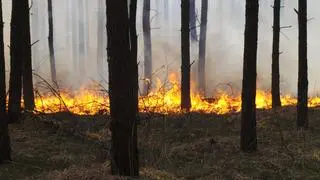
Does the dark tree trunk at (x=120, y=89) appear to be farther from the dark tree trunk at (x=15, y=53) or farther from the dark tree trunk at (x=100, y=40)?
the dark tree trunk at (x=100, y=40)

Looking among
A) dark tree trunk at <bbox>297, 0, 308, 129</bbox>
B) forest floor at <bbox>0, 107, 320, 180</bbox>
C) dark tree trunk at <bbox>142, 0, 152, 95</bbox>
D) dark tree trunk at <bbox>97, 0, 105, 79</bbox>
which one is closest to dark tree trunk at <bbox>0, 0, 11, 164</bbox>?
forest floor at <bbox>0, 107, 320, 180</bbox>

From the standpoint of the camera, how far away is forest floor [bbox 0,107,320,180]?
31.2 feet

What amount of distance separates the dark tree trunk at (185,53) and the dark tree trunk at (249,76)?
9813 mm

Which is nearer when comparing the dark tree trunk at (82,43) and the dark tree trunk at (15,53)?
the dark tree trunk at (15,53)

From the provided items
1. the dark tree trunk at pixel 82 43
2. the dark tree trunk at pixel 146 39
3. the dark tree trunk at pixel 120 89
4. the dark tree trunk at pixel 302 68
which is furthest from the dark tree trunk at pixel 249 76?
the dark tree trunk at pixel 82 43

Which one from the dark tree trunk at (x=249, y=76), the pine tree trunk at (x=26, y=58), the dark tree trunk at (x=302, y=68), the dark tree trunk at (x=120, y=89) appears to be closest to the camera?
the dark tree trunk at (x=120, y=89)

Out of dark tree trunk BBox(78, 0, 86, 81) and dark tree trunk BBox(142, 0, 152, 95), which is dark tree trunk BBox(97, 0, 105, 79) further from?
dark tree trunk BBox(142, 0, 152, 95)

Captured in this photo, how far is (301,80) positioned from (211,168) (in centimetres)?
588

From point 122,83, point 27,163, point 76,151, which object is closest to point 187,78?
point 76,151

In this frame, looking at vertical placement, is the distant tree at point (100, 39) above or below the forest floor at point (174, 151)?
above

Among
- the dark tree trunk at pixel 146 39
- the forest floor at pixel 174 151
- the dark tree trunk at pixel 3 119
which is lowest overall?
the forest floor at pixel 174 151

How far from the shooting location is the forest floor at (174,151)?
9500 millimetres

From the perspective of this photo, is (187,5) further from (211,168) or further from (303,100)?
(211,168)

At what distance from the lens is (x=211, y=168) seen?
10047 millimetres
